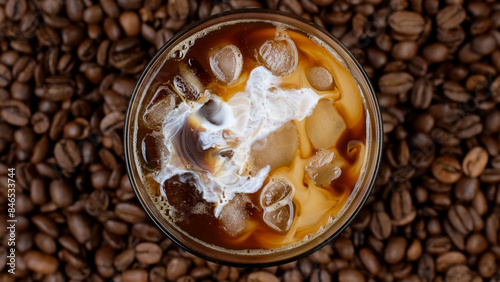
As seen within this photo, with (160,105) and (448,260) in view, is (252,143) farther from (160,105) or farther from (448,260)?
(448,260)

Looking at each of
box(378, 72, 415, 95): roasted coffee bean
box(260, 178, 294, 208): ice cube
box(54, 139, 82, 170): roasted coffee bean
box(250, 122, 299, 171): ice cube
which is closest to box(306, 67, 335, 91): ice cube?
box(250, 122, 299, 171): ice cube

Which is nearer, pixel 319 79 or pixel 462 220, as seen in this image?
pixel 319 79

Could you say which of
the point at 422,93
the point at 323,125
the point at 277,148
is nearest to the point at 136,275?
the point at 277,148

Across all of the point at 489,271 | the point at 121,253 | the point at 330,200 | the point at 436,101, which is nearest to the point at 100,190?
the point at 121,253

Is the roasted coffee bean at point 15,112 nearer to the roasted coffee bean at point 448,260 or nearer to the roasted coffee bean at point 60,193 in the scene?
the roasted coffee bean at point 60,193

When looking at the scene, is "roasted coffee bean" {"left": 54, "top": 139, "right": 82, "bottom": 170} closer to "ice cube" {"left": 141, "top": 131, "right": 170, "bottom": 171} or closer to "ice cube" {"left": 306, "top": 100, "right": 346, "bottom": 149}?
"ice cube" {"left": 141, "top": 131, "right": 170, "bottom": 171}

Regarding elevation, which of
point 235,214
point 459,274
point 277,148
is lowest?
point 459,274

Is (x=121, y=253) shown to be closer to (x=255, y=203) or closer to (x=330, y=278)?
(x=255, y=203)
